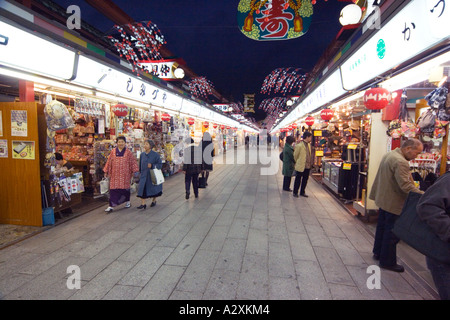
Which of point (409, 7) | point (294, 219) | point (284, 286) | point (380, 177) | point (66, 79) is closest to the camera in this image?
point (409, 7)

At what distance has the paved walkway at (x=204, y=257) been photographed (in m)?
2.75

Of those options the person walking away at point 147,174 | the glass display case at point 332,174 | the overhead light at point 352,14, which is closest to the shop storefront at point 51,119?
the person walking away at point 147,174

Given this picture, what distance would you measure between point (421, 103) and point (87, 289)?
20.3ft

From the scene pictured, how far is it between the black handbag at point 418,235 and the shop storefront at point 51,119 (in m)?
5.41

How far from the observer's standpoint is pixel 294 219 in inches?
207

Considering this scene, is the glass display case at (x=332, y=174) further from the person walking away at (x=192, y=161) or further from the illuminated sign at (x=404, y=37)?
the person walking away at (x=192, y=161)

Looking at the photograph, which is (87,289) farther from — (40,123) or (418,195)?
(418,195)

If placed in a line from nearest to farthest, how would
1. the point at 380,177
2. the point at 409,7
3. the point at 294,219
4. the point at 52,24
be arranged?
the point at 409,7 → the point at 380,177 → the point at 52,24 → the point at 294,219

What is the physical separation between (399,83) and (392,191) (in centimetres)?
240

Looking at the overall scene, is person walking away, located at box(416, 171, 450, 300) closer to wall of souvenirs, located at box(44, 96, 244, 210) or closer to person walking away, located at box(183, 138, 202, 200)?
person walking away, located at box(183, 138, 202, 200)

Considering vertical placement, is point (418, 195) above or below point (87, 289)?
above

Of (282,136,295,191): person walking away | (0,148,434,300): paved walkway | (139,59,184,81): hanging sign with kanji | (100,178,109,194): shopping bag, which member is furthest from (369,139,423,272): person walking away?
(139,59,184,81): hanging sign with kanji

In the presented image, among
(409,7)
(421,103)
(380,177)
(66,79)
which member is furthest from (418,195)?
(66,79)
